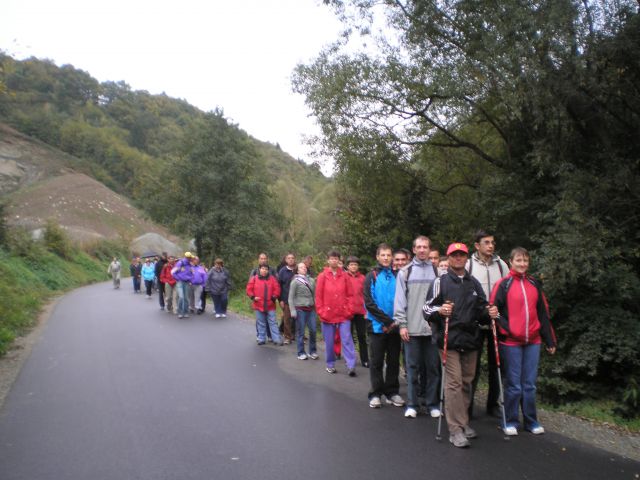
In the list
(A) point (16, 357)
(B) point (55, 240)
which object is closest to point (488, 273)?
(A) point (16, 357)

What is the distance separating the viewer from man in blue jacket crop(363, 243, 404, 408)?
5918 mm

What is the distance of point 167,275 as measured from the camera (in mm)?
15523

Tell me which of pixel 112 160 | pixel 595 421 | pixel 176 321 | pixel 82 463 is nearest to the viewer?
pixel 82 463

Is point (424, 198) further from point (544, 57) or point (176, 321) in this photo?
point (176, 321)

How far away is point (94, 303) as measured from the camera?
18844 mm

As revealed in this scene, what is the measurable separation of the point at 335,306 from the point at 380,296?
4.64 ft

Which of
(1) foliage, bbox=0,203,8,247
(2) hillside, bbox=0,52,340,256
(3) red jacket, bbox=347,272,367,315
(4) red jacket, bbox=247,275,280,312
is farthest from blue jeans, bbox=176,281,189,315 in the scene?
(1) foliage, bbox=0,203,8,247

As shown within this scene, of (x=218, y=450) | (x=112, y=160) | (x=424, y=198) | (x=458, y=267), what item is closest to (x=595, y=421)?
(x=458, y=267)

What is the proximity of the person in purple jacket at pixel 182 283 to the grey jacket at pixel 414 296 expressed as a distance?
10.1 m

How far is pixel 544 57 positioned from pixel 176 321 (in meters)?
11.0

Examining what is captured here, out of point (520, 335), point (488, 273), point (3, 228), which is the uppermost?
point (3, 228)

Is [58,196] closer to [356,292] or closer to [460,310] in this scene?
[356,292]

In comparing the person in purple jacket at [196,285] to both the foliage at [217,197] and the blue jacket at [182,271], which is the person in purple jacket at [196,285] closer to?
the blue jacket at [182,271]

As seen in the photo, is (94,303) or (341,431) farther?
(94,303)
